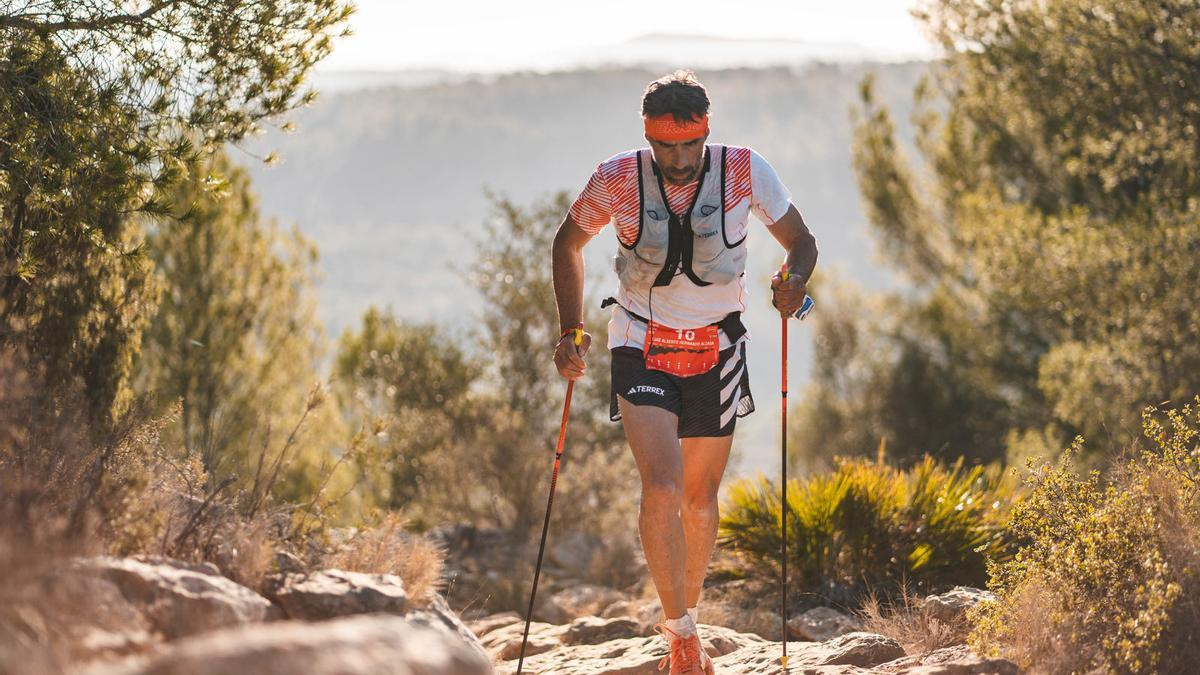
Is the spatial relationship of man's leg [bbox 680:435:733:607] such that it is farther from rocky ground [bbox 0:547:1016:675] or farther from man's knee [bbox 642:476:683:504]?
rocky ground [bbox 0:547:1016:675]

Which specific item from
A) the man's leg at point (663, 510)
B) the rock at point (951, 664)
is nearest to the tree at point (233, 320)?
the man's leg at point (663, 510)

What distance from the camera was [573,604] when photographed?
1048 cm

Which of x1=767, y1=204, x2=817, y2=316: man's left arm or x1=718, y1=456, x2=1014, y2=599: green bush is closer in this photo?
x1=767, y1=204, x2=817, y2=316: man's left arm

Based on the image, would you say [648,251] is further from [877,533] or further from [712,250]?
[877,533]

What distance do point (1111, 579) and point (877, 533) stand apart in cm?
316

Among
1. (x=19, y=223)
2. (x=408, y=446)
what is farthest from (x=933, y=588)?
(x=408, y=446)

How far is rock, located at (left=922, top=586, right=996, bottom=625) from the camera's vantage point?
245 inches

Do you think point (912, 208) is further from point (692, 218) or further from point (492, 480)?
point (692, 218)

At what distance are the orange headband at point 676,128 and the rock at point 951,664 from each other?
2.35 metres

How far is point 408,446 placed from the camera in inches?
709

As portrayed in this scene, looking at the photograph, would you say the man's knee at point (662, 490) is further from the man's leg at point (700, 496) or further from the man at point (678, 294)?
the man's leg at point (700, 496)

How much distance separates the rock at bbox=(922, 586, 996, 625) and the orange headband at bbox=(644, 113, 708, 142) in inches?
101

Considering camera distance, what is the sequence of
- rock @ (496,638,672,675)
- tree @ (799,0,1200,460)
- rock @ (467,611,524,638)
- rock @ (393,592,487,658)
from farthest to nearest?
tree @ (799,0,1200,460) → rock @ (467,611,524,638) → rock @ (496,638,672,675) → rock @ (393,592,487,658)

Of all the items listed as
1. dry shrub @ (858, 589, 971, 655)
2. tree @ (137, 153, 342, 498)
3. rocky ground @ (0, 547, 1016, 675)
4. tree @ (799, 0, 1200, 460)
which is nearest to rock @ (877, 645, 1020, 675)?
rocky ground @ (0, 547, 1016, 675)
